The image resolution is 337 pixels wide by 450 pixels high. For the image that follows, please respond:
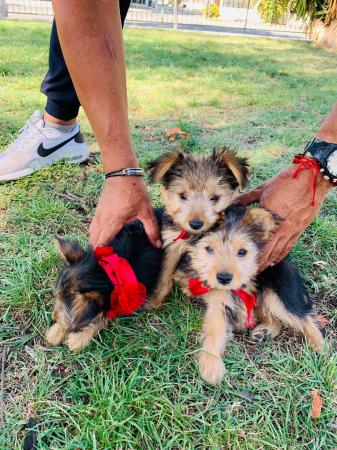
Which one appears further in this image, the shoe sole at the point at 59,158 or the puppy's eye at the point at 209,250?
the shoe sole at the point at 59,158

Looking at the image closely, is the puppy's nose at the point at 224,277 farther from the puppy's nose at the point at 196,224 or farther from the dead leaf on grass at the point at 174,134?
the dead leaf on grass at the point at 174,134

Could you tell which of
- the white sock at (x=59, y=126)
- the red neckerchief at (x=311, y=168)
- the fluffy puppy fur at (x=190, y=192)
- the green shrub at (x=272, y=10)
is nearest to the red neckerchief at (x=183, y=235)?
the fluffy puppy fur at (x=190, y=192)

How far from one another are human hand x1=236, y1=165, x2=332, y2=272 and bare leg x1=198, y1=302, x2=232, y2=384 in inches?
14.3

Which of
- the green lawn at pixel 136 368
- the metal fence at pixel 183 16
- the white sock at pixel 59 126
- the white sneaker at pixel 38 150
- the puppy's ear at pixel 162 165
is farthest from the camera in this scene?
the metal fence at pixel 183 16

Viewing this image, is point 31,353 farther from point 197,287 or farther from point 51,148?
point 51,148

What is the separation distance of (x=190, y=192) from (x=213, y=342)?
1038mm

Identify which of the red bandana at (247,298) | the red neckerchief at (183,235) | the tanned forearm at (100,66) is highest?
Result: the tanned forearm at (100,66)

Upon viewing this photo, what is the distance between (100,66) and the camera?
248 centimetres

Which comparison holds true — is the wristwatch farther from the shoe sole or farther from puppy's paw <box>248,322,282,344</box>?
the shoe sole

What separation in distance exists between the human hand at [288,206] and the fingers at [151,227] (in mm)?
661

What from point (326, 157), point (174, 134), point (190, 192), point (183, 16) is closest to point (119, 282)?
point (190, 192)

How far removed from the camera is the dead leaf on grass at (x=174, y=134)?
5.05 m

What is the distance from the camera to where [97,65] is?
8.11 feet

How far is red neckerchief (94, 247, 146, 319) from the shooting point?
2.10 m
